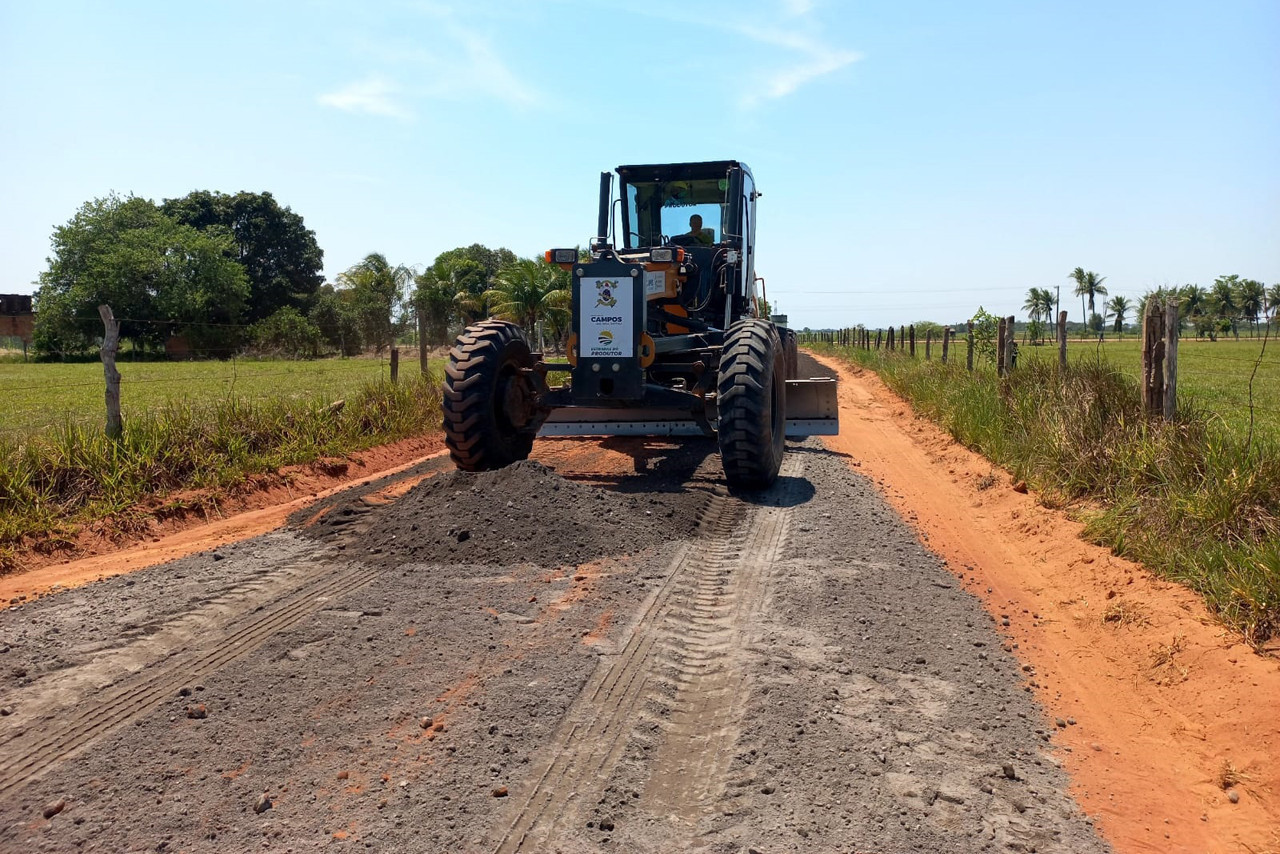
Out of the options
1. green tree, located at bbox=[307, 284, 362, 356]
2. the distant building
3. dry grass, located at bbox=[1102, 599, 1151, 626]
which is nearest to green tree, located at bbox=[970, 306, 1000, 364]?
dry grass, located at bbox=[1102, 599, 1151, 626]

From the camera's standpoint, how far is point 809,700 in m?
4.06

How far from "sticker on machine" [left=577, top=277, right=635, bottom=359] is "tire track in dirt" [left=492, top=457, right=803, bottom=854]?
286cm

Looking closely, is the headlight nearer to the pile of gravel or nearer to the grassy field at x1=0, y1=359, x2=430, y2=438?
the pile of gravel

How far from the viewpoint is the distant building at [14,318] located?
5250 cm

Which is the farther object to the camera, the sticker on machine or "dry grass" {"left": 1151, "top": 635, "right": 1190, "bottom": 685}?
the sticker on machine

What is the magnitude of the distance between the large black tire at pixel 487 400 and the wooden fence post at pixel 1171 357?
5913 millimetres

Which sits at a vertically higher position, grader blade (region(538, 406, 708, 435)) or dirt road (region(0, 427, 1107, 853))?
grader blade (region(538, 406, 708, 435))

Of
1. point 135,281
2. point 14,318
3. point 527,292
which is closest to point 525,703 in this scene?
point 527,292

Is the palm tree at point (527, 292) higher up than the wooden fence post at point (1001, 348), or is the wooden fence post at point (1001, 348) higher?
the palm tree at point (527, 292)

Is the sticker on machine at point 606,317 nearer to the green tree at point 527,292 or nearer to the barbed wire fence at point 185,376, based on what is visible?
the barbed wire fence at point 185,376

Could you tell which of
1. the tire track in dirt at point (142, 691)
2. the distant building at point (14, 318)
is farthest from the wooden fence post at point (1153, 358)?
the distant building at point (14, 318)

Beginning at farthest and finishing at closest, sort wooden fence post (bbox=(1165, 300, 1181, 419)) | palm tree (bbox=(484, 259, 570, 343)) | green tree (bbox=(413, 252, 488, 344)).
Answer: green tree (bbox=(413, 252, 488, 344)), palm tree (bbox=(484, 259, 570, 343)), wooden fence post (bbox=(1165, 300, 1181, 419))

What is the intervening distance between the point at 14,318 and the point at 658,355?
2251 inches

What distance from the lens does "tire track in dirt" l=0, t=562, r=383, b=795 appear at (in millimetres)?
3572
